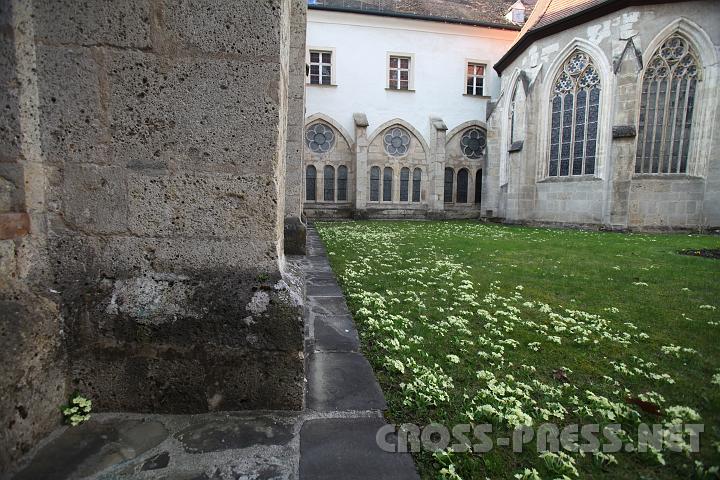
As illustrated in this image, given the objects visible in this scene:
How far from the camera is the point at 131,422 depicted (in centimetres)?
184

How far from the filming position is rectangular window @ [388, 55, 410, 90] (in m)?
21.0

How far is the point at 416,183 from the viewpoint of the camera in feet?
70.5

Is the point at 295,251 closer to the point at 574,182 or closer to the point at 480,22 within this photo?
the point at 574,182

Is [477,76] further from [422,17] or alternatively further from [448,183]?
[448,183]

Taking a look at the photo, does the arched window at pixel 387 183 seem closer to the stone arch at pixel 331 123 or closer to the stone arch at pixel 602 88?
the stone arch at pixel 331 123

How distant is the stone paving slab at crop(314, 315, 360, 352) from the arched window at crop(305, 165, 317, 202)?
678 inches

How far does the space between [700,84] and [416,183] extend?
12038 millimetres

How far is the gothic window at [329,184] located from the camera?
2053cm

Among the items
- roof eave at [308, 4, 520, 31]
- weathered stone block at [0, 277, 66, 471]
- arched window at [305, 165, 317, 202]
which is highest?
roof eave at [308, 4, 520, 31]

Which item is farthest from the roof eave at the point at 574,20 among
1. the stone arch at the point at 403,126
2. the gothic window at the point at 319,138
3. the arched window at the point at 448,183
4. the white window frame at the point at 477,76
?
the gothic window at the point at 319,138

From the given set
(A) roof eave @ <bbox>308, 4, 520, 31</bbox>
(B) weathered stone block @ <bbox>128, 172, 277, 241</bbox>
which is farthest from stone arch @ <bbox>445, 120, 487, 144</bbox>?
(B) weathered stone block @ <bbox>128, 172, 277, 241</bbox>

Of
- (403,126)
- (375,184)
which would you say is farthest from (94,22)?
(403,126)

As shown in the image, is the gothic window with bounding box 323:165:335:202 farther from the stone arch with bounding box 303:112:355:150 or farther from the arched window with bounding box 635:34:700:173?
the arched window with bounding box 635:34:700:173

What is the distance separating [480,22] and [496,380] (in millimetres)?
23287
